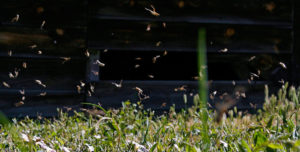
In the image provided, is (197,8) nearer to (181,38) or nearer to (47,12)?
(181,38)

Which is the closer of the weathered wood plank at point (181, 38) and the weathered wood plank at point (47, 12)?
the weathered wood plank at point (47, 12)

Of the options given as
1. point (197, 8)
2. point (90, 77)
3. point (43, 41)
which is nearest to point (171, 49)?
point (197, 8)

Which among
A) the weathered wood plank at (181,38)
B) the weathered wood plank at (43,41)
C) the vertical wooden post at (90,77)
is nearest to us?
the weathered wood plank at (43,41)

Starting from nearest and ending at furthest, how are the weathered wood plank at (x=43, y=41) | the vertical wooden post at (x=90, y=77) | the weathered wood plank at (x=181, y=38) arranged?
the weathered wood plank at (x=43, y=41) → the vertical wooden post at (x=90, y=77) → the weathered wood plank at (x=181, y=38)

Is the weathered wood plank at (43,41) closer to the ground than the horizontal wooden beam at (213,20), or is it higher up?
closer to the ground

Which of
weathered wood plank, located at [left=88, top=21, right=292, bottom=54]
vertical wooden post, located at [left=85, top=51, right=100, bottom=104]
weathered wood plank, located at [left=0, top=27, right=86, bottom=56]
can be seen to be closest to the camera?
weathered wood plank, located at [left=0, top=27, right=86, bottom=56]

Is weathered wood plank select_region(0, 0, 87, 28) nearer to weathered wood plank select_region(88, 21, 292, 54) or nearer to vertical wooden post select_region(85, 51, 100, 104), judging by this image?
weathered wood plank select_region(88, 21, 292, 54)

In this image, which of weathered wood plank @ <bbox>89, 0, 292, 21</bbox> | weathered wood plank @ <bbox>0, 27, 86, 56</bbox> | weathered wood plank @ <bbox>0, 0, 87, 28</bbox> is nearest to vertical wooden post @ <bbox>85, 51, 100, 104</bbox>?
weathered wood plank @ <bbox>0, 27, 86, 56</bbox>

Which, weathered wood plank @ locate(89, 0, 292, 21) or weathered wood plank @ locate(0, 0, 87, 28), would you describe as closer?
weathered wood plank @ locate(0, 0, 87, 28)

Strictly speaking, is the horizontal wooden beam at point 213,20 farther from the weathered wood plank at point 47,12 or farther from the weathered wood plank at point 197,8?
the weathered wood plank at point 47,12

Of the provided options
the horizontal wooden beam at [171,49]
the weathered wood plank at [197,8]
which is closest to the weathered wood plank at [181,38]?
the horizontal wooden beam at [171,49]

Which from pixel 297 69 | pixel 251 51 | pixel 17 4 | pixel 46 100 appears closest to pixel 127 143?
pixel 46 100
